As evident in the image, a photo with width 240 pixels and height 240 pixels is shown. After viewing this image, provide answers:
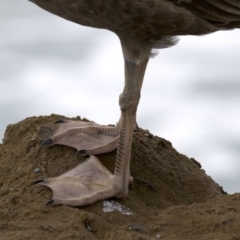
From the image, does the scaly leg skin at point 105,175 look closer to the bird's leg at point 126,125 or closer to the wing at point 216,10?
the bird's leg at point 126,125

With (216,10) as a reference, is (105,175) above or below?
below

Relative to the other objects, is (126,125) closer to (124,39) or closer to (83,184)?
(83,184)

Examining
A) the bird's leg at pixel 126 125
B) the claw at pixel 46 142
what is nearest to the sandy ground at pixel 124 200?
the claw at pixel 46 142

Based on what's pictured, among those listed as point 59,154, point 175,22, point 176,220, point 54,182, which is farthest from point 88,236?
point 175,22

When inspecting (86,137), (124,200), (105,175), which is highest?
(86,137)

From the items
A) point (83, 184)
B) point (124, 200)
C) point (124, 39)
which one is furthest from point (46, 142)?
point (124, 39)

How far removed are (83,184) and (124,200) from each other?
1.33 ft

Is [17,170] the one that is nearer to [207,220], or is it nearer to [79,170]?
[79,170]

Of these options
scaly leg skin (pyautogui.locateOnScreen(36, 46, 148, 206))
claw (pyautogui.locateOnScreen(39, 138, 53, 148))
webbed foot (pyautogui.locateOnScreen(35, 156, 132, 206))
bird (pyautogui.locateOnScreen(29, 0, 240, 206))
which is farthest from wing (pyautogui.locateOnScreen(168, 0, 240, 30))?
claw (pyautogui.locateOnScreen(39, 138, 53, 148))

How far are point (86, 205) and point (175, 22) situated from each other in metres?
1.79

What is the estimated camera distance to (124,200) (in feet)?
19.9

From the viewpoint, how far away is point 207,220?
5.19m

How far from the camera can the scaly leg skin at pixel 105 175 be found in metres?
5.89

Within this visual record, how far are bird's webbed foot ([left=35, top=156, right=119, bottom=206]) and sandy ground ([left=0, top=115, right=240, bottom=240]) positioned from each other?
0.08m
